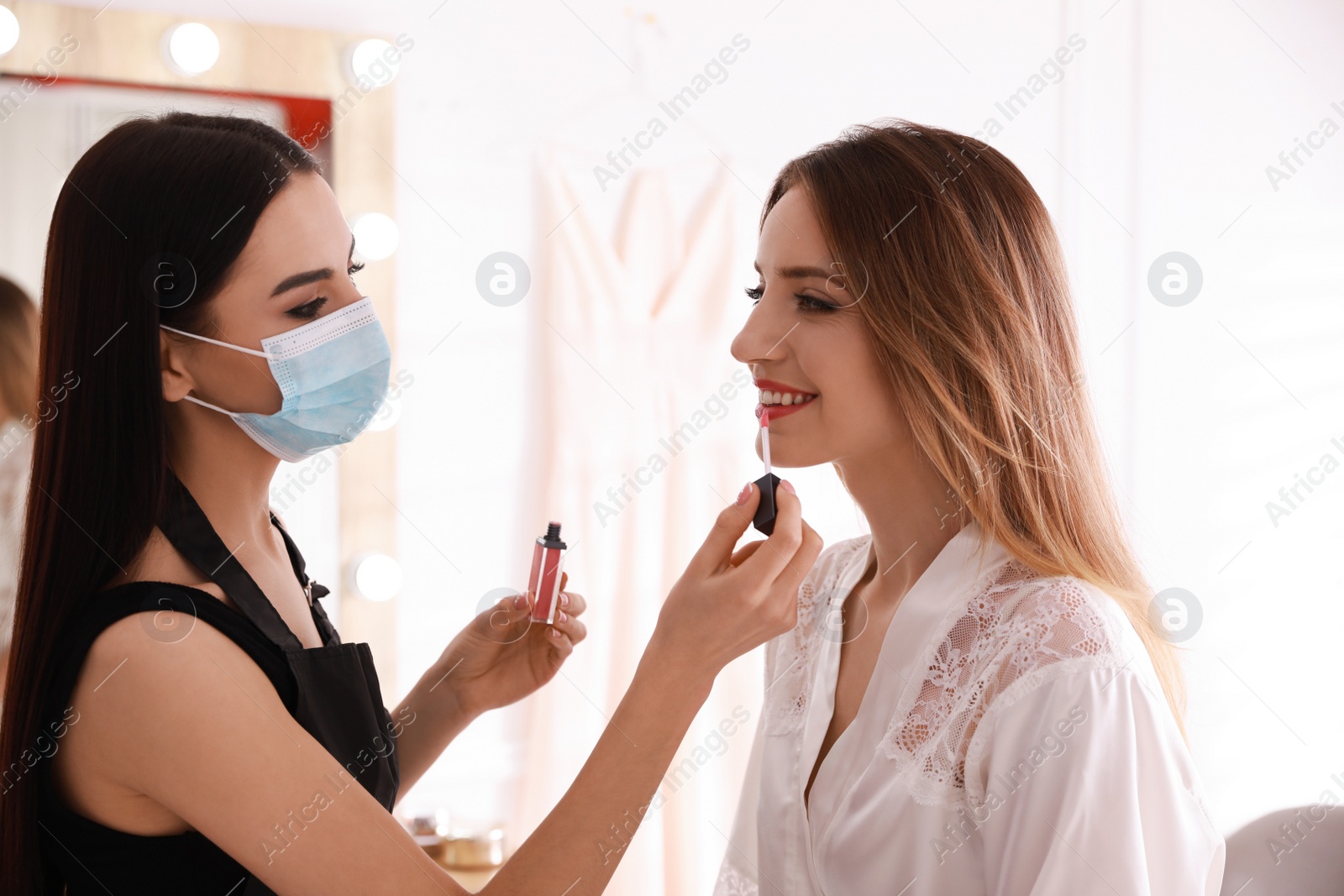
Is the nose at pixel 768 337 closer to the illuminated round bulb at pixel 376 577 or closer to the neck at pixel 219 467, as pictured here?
the neck at pixel 219 467

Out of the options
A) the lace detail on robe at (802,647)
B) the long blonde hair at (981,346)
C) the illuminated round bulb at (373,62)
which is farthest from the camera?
the illuminated round bulb at (373,62)

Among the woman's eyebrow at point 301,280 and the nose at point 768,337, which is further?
the nose at point 768,337

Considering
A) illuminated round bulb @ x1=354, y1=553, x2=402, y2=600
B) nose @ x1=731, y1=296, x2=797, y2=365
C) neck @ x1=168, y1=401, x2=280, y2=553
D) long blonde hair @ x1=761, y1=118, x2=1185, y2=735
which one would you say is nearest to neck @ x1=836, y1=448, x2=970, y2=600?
long blonde hair @ x1=761, y1=118, x2=1185, y2=735

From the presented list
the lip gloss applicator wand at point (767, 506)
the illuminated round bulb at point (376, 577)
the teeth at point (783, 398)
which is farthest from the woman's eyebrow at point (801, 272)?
the illuminated round bulb at point (376, 577)

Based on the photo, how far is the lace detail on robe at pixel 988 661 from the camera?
97cm

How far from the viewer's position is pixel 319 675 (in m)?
1.06

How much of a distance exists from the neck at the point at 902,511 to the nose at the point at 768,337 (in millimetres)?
171

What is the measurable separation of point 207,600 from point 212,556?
8 centimetres

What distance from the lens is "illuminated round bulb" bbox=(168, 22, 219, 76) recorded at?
1.83 metres

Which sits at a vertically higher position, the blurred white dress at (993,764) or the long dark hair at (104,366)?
the long dark hair at (104,366)

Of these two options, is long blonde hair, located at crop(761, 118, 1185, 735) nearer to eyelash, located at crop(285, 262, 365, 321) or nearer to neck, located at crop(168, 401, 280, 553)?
eyelash, located at crop(285, 262, 365, 321)

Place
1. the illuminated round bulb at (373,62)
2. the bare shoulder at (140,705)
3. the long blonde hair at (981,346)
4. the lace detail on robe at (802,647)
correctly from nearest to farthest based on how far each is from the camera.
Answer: the bare shoulder at (140,705) < the long blonde hair at (981,346) < the lace detail on robe at (802,647) < the illuminated round bulb at (373,62)

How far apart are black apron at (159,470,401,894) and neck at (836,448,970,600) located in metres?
0.64

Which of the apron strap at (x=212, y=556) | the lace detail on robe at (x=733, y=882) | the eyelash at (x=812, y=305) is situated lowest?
the lace detail on robe at (x=733, y=882)
